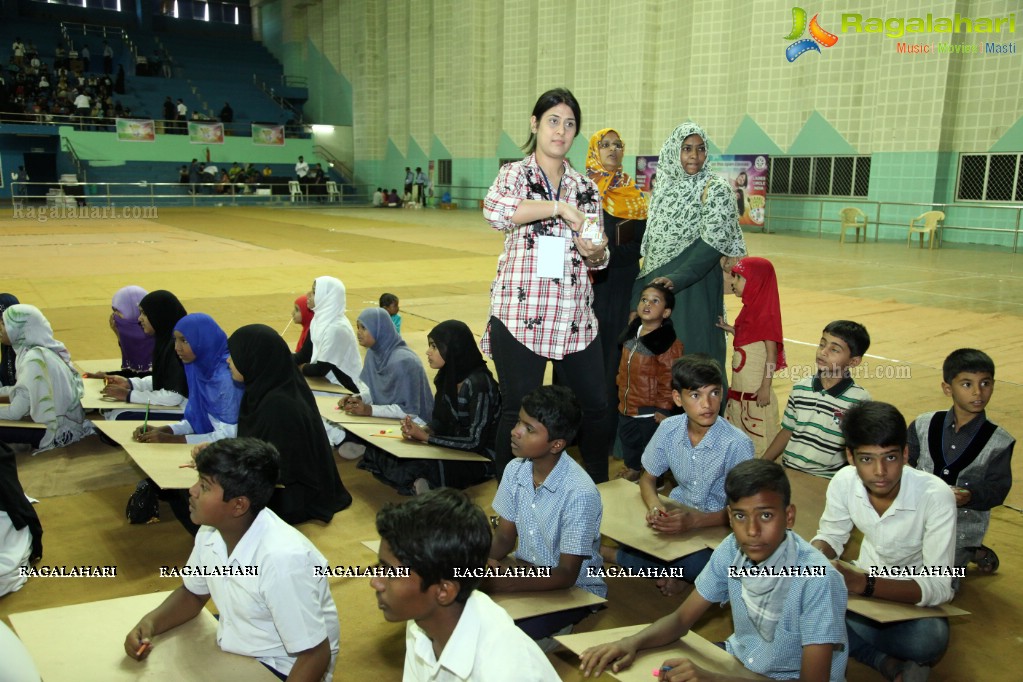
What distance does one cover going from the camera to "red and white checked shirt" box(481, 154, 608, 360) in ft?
12.0

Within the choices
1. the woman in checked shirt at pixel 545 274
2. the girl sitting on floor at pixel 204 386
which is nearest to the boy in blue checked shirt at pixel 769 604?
the woman in checked shirt at pixel 545 274

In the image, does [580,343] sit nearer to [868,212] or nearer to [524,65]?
[868,212]

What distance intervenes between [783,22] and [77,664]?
2060 centimetres

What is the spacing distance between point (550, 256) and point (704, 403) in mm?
892

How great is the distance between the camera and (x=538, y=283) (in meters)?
3.70

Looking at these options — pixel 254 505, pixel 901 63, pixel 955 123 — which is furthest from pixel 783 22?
pixel 254 505

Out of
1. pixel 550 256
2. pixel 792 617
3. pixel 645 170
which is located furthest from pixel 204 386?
pixel 645 170

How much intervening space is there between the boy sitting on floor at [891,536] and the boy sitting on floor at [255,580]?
1.66m

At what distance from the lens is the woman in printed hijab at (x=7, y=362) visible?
5.29 m

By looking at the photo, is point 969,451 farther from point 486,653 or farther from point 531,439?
A: point 486,653

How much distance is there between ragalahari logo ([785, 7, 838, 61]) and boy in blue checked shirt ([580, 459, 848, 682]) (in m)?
19.1

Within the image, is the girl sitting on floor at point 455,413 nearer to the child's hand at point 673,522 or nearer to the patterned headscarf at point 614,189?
the patterned headscarf at point 614,189

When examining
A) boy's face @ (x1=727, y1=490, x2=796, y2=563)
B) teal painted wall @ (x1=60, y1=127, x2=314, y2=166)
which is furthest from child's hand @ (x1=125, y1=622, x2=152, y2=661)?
teal painted wall @ (x1=60, y1=127, x2=314, y2=166)

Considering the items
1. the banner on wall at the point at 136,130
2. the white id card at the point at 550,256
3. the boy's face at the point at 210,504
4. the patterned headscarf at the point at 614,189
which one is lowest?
the boy's face at the point at 210,504
